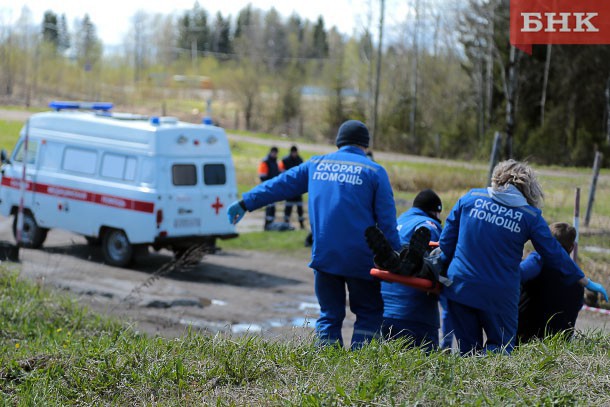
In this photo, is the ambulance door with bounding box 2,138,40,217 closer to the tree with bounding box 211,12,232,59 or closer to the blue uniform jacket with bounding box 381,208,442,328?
the blue uniform jacket with bounding box 381,208,442,328

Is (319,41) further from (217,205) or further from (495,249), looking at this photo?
(495,249)

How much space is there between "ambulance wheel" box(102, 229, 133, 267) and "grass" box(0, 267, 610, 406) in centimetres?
943

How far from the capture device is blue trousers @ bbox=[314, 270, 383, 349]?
664 cm

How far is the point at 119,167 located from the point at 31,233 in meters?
2.86

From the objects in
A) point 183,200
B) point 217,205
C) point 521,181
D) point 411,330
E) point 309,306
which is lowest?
point 309,306

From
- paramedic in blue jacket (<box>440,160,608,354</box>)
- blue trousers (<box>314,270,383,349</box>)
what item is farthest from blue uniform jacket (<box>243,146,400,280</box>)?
paramedic in blue jacket (<box>440,160,608,354</box>)

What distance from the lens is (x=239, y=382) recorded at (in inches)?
206

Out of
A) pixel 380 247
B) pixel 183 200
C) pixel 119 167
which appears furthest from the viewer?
pixel 119 167

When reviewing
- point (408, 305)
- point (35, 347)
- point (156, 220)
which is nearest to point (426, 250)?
point (408, 305)

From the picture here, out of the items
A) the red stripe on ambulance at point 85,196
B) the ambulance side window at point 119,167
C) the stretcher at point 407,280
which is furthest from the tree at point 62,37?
the stretcher at point 407,280

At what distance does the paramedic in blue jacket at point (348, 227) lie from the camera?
6543mm

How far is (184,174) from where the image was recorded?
1575 cm

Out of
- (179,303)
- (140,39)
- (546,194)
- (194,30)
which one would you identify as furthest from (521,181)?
(194,30)

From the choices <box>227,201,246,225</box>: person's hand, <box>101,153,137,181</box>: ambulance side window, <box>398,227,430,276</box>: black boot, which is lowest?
<box>101,153,137,181</box>: ambulance side window
